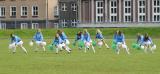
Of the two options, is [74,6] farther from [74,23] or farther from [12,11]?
[12,11]

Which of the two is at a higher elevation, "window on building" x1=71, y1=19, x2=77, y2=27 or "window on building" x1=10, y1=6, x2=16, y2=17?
"window on building" x1=10, y1=6, x2=16, y2=17

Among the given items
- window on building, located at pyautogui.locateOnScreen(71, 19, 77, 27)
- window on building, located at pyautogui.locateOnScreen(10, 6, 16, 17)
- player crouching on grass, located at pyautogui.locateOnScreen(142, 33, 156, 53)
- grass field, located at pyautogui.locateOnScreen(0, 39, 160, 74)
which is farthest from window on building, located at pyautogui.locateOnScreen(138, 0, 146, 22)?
grass field, located at pyautogui.locateOnScreen(0, 39, 160, 74)

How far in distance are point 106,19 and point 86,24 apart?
5373 millimetres

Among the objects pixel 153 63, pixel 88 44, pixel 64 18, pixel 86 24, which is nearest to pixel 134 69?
pixel 153 63

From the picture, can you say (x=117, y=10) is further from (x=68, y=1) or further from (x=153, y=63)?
(x=153, y=63)

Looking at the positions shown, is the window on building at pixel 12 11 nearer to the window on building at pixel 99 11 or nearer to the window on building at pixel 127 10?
the window on building at pixel 99 11

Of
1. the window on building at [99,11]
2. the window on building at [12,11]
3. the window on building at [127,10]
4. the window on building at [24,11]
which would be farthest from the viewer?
the window on building at [12,11]


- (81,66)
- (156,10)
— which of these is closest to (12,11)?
(156,10)

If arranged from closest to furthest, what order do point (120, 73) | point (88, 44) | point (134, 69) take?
point (120, 73) → point (134, 69) → point (88, 44)

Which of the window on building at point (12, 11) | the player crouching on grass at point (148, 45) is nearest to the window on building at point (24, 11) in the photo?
the window on building at point (12, 11)

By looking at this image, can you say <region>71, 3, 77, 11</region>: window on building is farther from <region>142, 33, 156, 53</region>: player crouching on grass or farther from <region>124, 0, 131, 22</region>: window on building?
<region>142, 33, 156, 53</region>: player crouching on grass

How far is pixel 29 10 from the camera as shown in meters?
136

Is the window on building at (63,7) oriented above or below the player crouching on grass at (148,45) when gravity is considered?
above

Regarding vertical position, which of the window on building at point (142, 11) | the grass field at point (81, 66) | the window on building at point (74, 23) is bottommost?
the grass field at point (81, 66)
